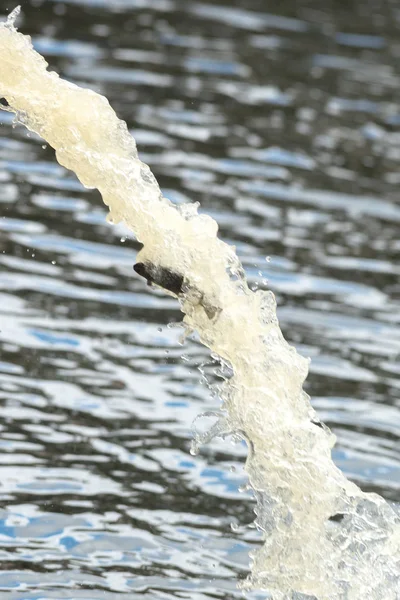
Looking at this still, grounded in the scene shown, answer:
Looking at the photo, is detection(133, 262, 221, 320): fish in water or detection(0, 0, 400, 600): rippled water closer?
detection(133, 262, 221, 320): fish in water

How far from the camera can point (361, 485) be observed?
547cm

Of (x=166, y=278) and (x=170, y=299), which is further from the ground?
(x=166, y=278)

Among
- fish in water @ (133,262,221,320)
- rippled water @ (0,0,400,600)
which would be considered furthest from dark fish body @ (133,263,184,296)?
rippled water @ (0,0,400,600)

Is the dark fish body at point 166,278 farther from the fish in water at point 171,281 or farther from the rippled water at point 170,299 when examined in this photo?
the rippled water at point 170,299

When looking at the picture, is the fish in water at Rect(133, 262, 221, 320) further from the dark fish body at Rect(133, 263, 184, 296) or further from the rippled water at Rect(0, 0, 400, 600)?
the rippled water at Rect(0, 0, 400, 600)

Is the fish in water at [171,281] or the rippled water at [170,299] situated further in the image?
the rippled water at [170,299]

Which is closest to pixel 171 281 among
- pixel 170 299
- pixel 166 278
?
pixel 166 278

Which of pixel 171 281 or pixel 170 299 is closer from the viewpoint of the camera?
pixel 171 281

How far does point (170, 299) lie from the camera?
7.13m

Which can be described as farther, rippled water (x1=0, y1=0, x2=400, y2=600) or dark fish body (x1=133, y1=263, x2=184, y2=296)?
rippled water (x1=0, y1=0, x2=400, y2=600)

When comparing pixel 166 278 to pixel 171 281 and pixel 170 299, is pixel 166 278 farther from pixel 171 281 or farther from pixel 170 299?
pixel 170 299

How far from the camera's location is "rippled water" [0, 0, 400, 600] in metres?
4.91

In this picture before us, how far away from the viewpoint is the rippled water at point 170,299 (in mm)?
4906

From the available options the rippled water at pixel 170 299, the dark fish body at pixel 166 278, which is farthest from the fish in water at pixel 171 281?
the rippled water at pixel 170 299
